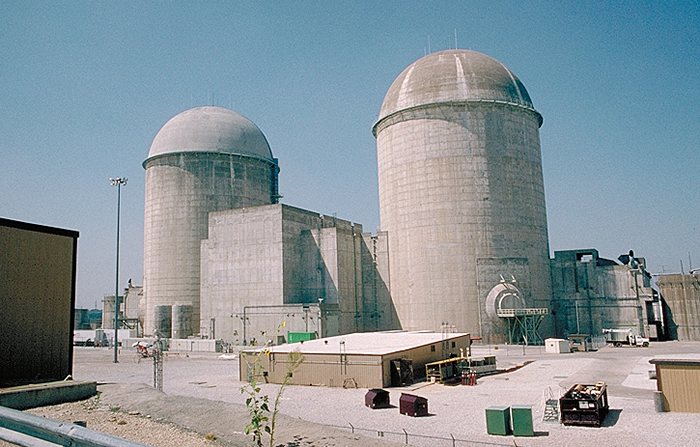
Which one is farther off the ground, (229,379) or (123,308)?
(123,308)

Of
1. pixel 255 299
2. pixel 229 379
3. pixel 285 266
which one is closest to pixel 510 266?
pixel 285 266

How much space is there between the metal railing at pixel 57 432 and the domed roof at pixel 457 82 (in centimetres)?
5589

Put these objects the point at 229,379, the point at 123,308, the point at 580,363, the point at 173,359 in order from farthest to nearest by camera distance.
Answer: the point at 123,308
the point at 173,359
the point at 580,363
the point at 229,379

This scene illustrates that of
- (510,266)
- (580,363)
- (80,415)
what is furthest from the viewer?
(510,266)

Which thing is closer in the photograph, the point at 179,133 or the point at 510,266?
the point at 510,266

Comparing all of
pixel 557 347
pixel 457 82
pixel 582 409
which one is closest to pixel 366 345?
pixel 582 409

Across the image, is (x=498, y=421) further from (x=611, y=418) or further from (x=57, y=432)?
(x=57, y=432)

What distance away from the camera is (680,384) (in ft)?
75.7

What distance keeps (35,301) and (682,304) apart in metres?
62.4

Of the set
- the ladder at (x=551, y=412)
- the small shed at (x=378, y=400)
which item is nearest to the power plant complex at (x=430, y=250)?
the small shed at (x=378, y=400)

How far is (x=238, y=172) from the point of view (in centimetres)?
7262

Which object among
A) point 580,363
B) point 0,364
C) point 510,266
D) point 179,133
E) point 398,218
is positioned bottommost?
point 580,363

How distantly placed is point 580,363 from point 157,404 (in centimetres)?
3197

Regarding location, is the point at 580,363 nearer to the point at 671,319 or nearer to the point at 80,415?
the point at 671,319
